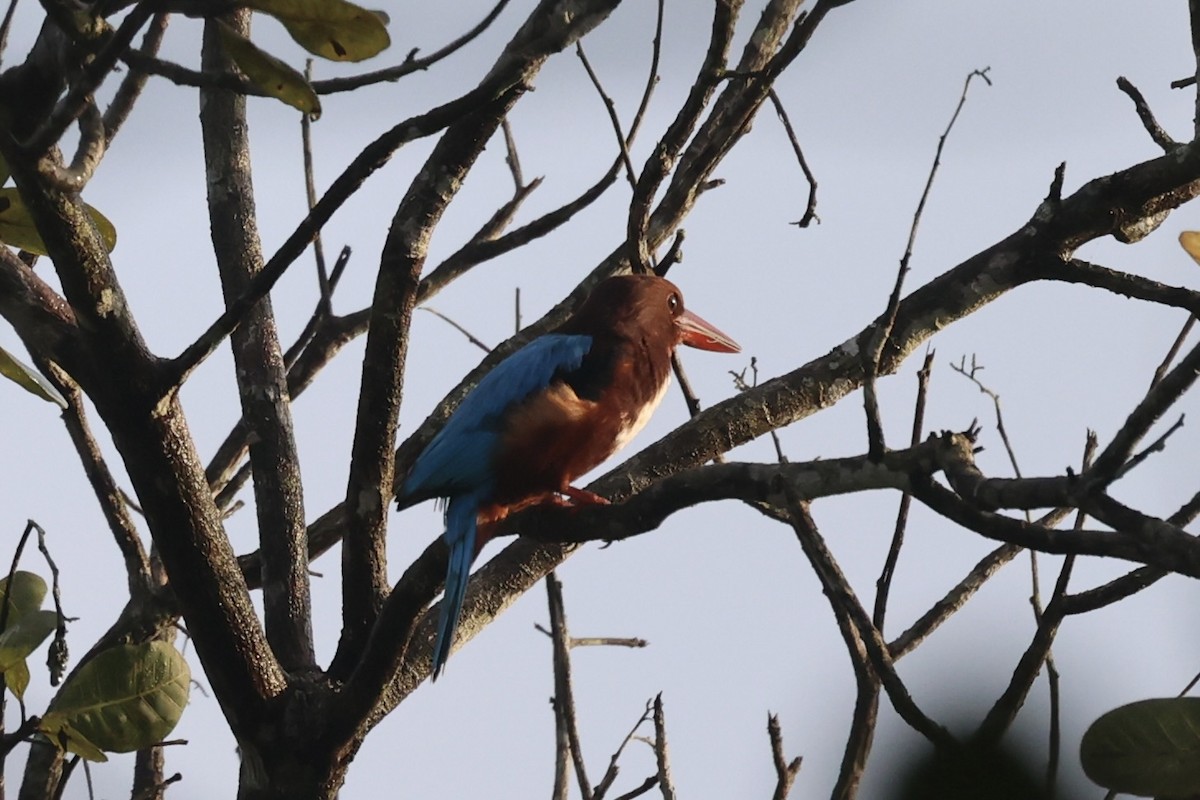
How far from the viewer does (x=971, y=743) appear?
92 centimetres

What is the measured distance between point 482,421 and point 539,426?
0.16 m

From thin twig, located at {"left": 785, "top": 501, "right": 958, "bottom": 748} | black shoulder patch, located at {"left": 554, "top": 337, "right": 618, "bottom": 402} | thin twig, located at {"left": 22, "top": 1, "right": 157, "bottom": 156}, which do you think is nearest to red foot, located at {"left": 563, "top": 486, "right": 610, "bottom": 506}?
black shoulder patch, located at {"left": 554, "top": 337, "right": 618, "bottom": 402}

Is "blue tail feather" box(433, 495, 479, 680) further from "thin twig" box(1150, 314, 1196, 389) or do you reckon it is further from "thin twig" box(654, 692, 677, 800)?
"thin twig" box(1150, 314, 1196, 389)

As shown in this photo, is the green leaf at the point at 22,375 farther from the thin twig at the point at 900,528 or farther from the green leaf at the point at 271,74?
the thin twig at the point at 900,528

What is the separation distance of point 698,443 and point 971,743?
250 cm

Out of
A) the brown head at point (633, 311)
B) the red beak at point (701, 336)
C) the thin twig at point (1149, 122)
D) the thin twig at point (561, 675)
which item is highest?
the red beak at point (701, 336)

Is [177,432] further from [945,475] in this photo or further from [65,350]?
[945,475]

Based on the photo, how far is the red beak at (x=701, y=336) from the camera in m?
4.61

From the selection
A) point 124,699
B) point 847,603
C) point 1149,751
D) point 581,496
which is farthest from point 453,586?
point 1149,751

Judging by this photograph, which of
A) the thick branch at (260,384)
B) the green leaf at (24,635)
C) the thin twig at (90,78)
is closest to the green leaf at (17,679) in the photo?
the green leaf at (24,635)

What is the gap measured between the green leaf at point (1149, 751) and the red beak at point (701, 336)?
301 centimetres

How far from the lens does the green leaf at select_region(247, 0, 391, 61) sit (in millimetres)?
2123

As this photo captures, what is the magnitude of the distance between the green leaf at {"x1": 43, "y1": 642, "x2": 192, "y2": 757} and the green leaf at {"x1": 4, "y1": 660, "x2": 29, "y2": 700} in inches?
2.6

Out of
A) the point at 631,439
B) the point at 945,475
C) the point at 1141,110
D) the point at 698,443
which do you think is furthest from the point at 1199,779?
the point at 631,439
